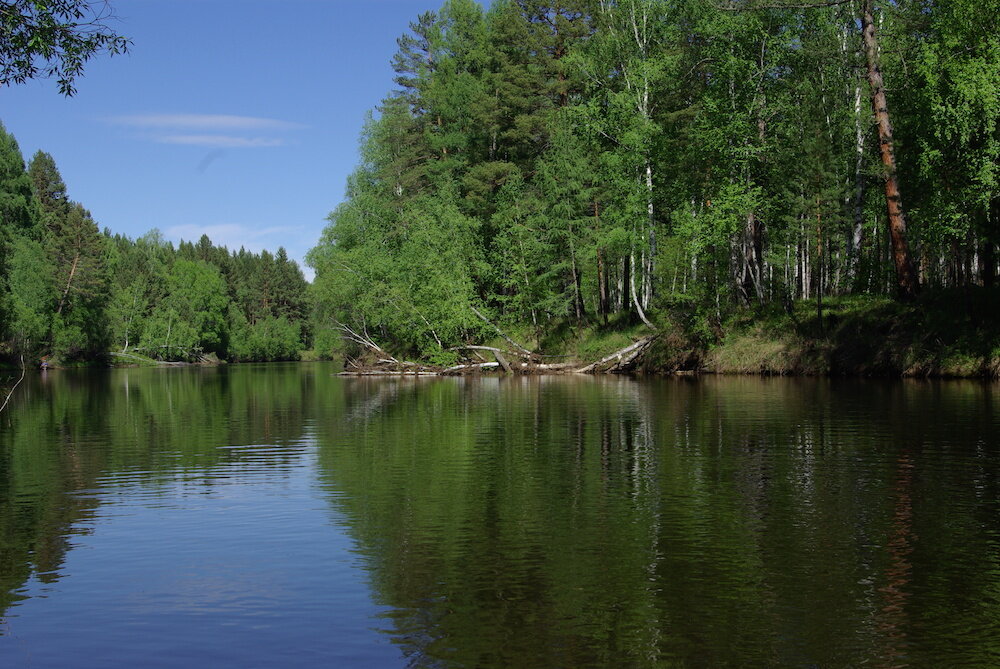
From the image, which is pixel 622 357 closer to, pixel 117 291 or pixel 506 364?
pixel 506 364

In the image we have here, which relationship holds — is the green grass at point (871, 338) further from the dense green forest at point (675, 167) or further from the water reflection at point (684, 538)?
the water reflection at point (684, 538)

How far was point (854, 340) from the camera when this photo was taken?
40375 mm

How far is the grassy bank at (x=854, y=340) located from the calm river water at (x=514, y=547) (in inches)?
608

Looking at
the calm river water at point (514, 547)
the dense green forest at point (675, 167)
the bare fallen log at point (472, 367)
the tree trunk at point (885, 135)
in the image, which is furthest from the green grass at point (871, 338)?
the calm river water at point (514, 547)

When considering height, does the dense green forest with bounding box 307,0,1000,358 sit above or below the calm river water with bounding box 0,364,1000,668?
above

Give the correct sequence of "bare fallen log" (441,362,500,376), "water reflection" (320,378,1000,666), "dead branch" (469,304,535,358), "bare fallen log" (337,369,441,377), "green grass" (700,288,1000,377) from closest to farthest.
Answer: "water reflection" (320,378,1000,666)
"green grass" (700,288,1000,377)
"bare fallen log" (441,362,500,376)
"dead branch" (469,304,535,358)
"bare fallen log" (337,369,441,377)

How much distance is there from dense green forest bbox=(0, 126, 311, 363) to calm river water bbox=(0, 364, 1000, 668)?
52419 millimetres

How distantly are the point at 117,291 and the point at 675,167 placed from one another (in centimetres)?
9441

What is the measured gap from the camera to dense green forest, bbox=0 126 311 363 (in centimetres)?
9031

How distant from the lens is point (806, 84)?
4778cm

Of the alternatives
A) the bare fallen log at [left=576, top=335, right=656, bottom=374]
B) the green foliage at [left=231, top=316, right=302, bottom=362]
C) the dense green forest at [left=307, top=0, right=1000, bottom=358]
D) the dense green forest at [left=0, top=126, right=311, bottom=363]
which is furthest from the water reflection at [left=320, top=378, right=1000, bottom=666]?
the green foliage at [left=231, top=316, right=302, bottom=362]

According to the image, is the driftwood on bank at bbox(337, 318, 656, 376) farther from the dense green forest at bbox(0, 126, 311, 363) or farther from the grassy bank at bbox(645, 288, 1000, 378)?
the dense green forest at bbox(0, 126, 311, 363)

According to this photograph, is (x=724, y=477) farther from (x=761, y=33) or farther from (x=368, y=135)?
(x=368, y=135)

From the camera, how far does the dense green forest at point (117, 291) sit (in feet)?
296
